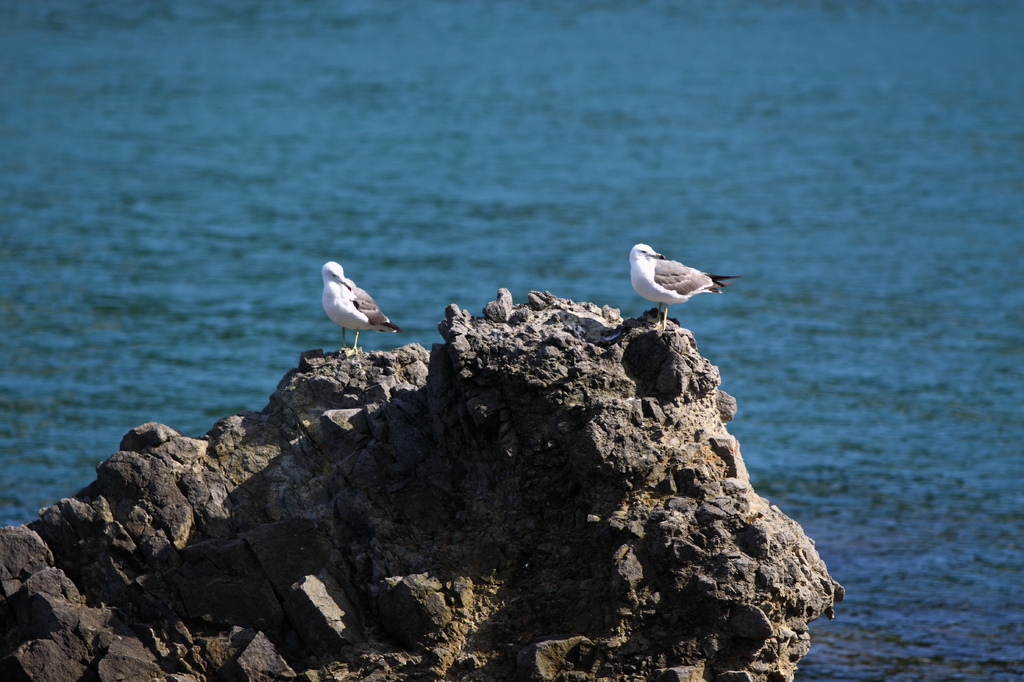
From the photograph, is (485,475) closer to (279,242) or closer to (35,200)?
(279,242)

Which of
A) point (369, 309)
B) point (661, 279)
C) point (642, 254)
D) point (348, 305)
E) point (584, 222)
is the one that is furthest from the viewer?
point (584, 222)

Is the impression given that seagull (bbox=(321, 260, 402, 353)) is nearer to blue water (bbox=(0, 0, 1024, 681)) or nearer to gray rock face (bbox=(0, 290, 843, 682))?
gray rock face (bbox=(0, 290, 843, 682))

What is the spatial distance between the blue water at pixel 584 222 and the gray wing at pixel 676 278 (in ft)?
24.5

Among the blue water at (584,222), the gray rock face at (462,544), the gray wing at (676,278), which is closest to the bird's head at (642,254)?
the gray wing at (676,278)

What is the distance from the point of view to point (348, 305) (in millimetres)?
15844

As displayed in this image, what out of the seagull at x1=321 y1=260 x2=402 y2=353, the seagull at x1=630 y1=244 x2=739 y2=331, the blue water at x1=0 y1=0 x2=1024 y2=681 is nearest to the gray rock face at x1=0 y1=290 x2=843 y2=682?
the seagull at x1=630 y1=244 x2=739 y2=331

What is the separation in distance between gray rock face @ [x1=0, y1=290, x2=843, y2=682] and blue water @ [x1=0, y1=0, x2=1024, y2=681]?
22.2 ft

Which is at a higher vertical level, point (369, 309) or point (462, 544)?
point (369, 309)

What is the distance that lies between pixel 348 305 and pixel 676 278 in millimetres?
4610

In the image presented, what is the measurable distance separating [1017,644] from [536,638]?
10.6 m

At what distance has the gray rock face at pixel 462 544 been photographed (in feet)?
40.6

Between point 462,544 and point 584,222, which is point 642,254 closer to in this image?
point 462,544

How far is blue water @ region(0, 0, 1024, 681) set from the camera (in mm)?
26141

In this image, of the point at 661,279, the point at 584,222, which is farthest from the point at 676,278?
the point at 584,222
